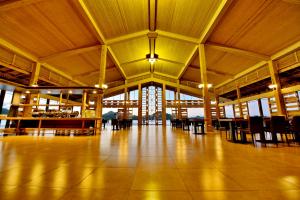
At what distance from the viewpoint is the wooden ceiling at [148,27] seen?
4.79 meters

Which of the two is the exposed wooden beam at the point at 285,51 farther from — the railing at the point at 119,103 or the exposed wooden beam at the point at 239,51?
the railing at the point at 119,103

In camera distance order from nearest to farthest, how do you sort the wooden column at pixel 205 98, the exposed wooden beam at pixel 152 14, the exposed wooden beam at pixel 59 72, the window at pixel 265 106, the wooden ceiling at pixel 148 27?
the wooden ceiling at pixel 148 27
the exposed wooden beam at pixel 152 14
the wooden column at pixel 205 98
the exposed wooden beam at pixel 59 72
the window at pixel 265 106

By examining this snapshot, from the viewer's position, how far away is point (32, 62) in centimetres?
727

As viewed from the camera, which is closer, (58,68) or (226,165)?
(226,165)

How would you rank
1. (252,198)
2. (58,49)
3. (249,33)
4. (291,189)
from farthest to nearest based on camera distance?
(58,49), (249,33), (291,189), (252,198)

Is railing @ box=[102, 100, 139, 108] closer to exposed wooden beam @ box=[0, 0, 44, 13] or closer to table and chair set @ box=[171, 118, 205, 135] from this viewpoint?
table and chair set @ box=[171, 118, 205, 135]

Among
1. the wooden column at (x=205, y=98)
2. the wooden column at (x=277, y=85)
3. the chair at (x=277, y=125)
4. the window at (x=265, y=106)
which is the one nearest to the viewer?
the chair at (x=277, y=125)

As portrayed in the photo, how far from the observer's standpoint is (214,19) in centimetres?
551

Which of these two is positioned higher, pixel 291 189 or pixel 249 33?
pixel 249 33

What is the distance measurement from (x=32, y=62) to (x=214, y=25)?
30.7 ft

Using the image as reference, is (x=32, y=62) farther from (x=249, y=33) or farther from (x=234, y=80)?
(x=234, y=80)

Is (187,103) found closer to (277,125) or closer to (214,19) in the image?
(214,19)

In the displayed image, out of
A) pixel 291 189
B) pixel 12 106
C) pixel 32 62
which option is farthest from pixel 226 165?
pixel 32 62

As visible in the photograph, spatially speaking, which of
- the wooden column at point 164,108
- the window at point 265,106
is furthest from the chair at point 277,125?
the wooden column at point 164,108
